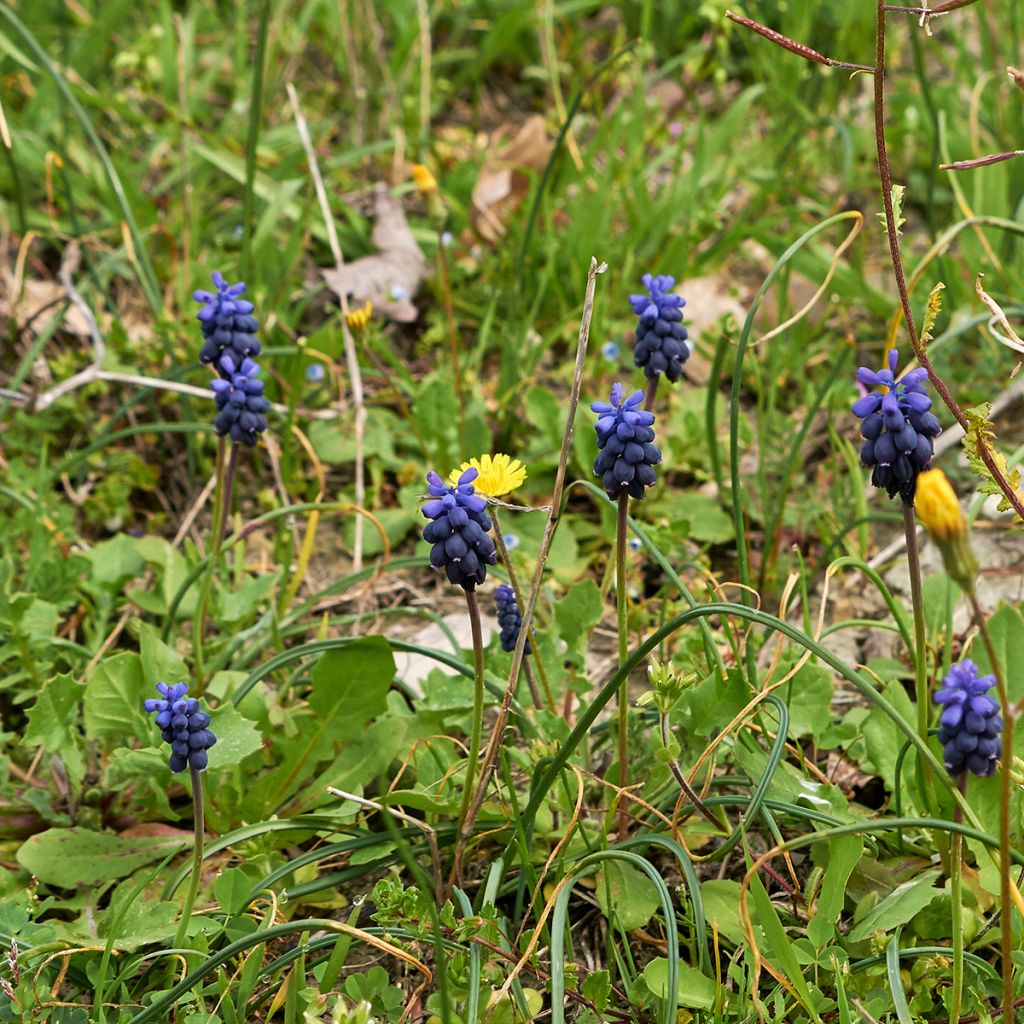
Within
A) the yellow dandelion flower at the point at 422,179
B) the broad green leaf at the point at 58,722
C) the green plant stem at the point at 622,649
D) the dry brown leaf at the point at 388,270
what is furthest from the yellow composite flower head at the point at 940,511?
the dry brown leaf at the point at 388,270

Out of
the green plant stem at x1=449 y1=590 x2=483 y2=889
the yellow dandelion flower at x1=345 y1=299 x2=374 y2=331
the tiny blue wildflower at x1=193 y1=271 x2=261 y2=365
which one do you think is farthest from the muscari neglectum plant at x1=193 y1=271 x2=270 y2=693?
the green plant stem at x1=449 y1=590 x2=483 y2=889

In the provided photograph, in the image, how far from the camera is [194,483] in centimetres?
326

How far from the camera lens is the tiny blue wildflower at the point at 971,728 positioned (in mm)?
1603

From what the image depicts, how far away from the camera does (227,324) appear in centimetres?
244

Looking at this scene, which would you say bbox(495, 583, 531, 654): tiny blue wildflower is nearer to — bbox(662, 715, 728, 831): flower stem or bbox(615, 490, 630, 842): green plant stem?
bbox(615, 490, 630, 842): green plant stem

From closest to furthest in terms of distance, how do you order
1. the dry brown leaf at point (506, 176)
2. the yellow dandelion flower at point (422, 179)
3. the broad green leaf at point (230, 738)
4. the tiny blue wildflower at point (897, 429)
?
the tiny blue wildflower at point (897, 429)
the broad green leaf at point (230, 738)
the yellow dandelion flower at point (422, 179)
the dry brown leaf at point (506, 176)

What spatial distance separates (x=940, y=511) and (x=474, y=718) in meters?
0.92

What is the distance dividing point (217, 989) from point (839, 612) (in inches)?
66.9

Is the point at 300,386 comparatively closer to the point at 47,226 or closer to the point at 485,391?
the point at 485,391

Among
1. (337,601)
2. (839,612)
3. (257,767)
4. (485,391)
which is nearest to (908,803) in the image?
(839,612)

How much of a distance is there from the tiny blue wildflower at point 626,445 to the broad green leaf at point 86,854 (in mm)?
1111

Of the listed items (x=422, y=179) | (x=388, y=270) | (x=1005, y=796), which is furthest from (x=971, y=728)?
(x=388, y=270)

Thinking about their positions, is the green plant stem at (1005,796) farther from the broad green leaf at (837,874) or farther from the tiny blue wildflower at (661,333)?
the tiny blue wildflower at (661,333)

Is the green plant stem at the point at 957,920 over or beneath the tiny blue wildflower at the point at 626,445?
beneath
